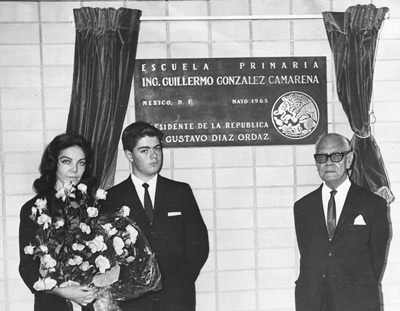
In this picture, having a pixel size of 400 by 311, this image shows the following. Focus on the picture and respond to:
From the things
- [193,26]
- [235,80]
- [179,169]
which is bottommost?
[179,169]

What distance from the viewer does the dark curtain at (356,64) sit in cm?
422

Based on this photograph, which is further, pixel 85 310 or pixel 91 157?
pixel 91 157

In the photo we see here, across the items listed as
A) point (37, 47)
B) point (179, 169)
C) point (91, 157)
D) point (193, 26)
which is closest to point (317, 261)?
point (179, 169)

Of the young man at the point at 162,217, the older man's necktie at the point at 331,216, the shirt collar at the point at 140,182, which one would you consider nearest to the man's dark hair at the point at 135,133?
the young man at the point at 162,217

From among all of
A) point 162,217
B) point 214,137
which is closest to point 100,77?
point 214,137

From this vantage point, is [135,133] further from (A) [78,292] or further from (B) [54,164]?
(A) [78,292]

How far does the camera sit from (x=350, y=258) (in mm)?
3582

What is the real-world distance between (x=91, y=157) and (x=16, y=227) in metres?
0.80

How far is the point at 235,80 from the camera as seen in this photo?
4.27 meters

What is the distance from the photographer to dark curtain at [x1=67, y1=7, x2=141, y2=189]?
4.05 meters

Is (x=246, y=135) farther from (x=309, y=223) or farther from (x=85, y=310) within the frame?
(x=85, y=310)

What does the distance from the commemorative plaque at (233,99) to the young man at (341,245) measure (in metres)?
0.58

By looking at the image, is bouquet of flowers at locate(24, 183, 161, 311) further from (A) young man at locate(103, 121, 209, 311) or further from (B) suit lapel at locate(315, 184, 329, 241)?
(B) suit lapel at locate(315, 184, 329, 241)

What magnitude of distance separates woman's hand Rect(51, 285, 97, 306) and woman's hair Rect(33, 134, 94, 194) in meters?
0.78
